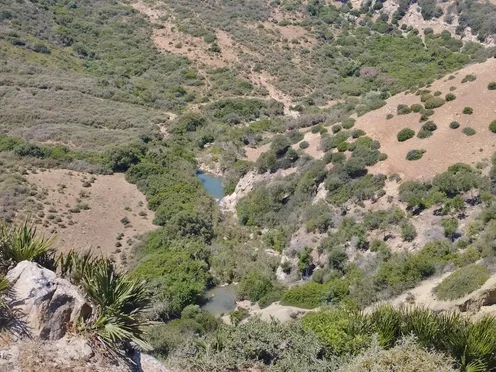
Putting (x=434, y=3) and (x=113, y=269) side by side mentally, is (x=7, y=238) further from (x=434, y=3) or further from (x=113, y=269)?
(x=434, y=3)

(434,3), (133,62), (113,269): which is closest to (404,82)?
(434,3)

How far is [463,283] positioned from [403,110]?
21.2 metres

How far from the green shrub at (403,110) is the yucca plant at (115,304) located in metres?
29.3

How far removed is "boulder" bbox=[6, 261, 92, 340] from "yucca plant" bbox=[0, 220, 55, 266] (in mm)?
270

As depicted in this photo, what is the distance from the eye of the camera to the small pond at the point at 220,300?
83.6ft

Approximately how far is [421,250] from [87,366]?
18523 millimetres

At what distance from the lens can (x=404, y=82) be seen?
60.6 m

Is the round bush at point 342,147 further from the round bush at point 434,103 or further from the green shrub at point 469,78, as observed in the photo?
the green shrub at point 469,78

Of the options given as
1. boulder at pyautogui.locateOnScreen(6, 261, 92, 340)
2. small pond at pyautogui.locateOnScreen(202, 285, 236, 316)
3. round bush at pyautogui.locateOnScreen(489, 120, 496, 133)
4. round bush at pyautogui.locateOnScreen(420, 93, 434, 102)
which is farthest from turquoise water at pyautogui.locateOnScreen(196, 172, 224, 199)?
boulder at pyautogui.locateOnScreen(6, 261, 92, 340)

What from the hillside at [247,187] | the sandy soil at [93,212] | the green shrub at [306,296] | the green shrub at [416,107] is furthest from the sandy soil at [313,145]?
the green shrub at [306,296]

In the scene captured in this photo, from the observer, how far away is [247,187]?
38.7 meters

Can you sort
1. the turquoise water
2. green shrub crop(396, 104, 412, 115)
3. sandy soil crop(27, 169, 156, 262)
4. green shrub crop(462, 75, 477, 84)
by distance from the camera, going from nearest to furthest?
1. sandy soil crop(27, 169, 156, 262)
2. green shrub crop(396, 104, 412, 115)
3. green shrub crop(462, 75, 477, 84)
4. the turquoise water

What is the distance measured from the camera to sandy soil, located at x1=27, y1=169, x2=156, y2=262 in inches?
1205

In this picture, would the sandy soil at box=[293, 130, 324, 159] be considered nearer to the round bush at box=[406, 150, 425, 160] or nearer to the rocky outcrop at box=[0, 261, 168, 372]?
the round bush at box=[406, 150, 425, 160]
